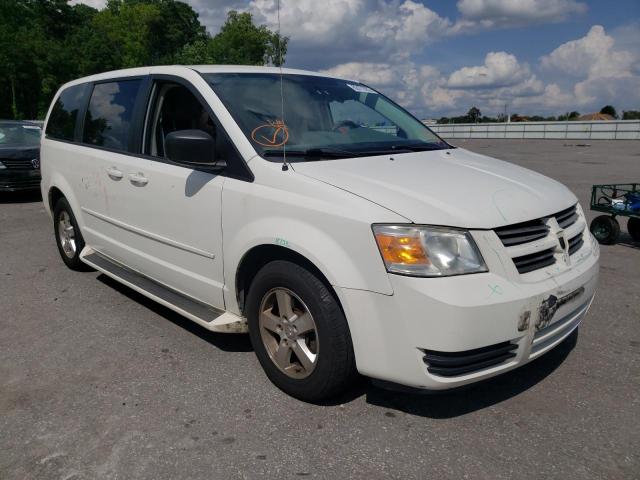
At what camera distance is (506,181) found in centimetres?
310

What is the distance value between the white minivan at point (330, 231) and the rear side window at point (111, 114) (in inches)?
1.0

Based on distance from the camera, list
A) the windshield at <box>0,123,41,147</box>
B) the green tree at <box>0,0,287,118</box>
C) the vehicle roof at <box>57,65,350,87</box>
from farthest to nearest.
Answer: the green tree at <box>0,0,287,118</box> → the windshield at <box>0,123,41,147</box> → the vehicle roof at <box>57,65,350,87</box>

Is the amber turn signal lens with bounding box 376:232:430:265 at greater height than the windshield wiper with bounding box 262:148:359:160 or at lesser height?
lesser

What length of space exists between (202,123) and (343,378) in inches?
74.6

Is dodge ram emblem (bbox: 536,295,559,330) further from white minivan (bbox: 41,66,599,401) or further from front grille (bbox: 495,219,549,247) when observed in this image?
front grille (bbox: 495,219,549,247)

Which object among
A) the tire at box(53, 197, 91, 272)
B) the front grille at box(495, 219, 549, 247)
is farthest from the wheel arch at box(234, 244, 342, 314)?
the tire at box(53, 197, 91, 272)

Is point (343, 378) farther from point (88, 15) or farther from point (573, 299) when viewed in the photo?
point (88, 15)

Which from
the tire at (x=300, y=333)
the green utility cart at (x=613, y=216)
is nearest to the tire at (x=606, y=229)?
the green utility cart at (x=613, y=216)

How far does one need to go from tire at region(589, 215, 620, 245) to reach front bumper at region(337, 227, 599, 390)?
178 inches

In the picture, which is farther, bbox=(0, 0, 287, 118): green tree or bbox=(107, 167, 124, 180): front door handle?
bbox=(0, 0, 287, 118): green tree

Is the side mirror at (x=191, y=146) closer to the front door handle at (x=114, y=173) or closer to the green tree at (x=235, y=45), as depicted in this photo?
the front door handle at (x=114, y=173)

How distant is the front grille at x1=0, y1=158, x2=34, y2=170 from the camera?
33.7ft

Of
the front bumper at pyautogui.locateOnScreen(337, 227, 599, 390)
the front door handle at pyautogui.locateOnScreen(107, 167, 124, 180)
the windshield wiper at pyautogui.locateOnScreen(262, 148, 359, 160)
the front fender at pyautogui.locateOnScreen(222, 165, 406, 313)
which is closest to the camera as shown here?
the front bumper at pyautogui.locateOnScreen(337, 227, 599, 390)

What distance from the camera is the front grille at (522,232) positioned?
2.63 meters
